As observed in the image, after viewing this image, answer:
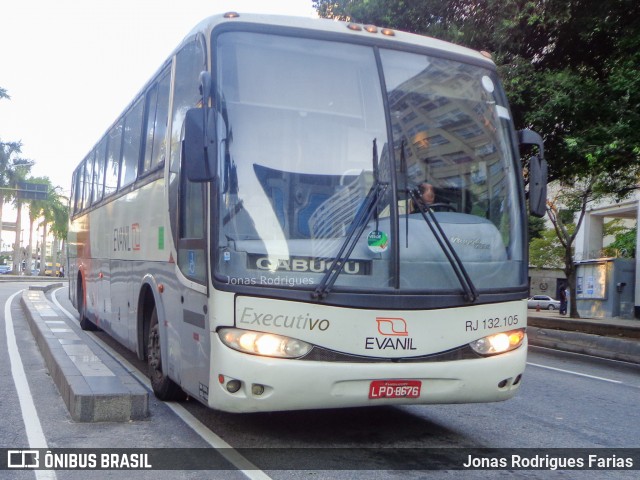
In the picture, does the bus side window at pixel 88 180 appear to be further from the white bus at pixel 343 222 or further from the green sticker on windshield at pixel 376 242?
the green sticker on windshield at pixel 376 242

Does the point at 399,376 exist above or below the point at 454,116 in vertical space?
below

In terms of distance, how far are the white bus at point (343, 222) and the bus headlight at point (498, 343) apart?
0.05 ft

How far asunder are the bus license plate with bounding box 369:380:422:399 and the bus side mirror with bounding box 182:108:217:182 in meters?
1.89

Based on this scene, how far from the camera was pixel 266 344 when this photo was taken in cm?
562

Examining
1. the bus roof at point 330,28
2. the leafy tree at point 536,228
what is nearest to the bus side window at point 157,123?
the bus roof at point 330,28

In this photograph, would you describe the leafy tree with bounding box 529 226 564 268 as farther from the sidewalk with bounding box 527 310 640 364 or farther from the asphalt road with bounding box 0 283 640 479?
the asphalt road with bounding box 0 283 640 479

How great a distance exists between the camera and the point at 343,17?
18781mm

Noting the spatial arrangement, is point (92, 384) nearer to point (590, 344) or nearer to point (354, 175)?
point (354, 175)

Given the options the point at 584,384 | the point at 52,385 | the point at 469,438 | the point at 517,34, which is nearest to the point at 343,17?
the point at 517,34

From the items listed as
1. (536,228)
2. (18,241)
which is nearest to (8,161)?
(18,241)

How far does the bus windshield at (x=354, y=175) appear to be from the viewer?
227 inches

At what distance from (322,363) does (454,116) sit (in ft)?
7.59

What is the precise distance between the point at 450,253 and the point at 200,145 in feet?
6.56

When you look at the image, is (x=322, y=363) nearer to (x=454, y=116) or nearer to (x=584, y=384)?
(x=454, y=116)
